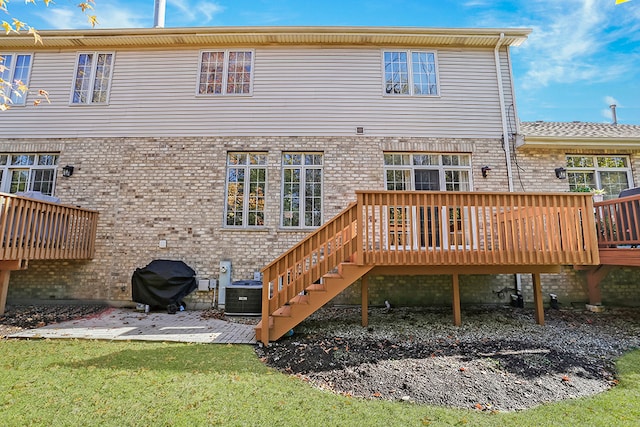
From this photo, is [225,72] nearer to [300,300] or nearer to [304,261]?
[304,261]

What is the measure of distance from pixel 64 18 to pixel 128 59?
4.90 feet

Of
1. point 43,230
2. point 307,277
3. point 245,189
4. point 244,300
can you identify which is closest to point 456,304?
point 307,277

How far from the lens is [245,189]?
726 cm

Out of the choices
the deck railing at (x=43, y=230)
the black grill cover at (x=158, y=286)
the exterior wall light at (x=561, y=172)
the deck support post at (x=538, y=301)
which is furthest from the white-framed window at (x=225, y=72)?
the exterior wall light at (x=561, y=172)

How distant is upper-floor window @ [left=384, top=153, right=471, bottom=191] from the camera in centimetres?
717

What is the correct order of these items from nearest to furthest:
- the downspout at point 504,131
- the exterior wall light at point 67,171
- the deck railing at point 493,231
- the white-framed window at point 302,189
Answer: the deck railing at point 493,231 → the downspout at point 504,131 → the white-framed window at point 302,189 → the exterior wall light at point 67,171

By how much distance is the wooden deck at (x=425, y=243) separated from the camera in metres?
4.67

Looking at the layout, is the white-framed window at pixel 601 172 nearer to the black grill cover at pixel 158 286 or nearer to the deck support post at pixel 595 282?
the deck support post at pixel 595 282

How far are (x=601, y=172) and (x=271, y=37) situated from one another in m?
8.80

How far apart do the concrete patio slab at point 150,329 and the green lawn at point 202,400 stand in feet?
2.78

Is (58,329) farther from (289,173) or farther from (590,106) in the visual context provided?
(590,106)

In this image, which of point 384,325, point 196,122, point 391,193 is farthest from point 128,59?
point 384,325

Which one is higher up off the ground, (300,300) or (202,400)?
(300,300)

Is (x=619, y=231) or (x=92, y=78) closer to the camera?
(x=619, y=231)
